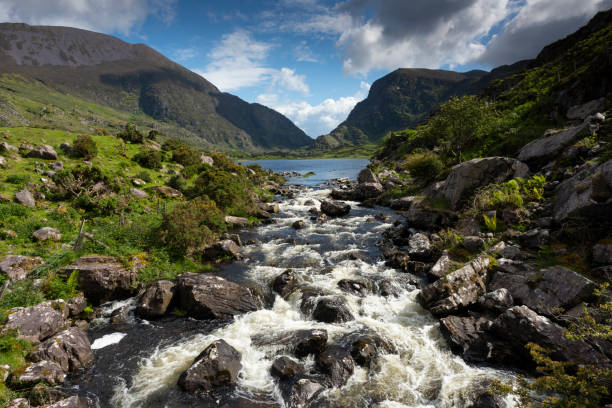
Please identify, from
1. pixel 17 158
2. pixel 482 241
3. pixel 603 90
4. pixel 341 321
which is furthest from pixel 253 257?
pixel 603 90

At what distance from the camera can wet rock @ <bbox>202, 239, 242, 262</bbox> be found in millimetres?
23359

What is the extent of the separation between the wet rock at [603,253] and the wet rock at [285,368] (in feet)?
49.9

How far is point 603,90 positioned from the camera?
1166 inches

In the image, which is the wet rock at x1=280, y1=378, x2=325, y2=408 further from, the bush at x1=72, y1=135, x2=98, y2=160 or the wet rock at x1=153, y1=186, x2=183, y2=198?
the bush at x1=72, y1=135, x2=98, y2=160

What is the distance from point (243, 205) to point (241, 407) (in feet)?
95.5

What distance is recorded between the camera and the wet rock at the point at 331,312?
14.7m

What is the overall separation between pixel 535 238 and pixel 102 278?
27.6 m

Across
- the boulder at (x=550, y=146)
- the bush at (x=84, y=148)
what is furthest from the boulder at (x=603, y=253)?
the bush at (x=84, y=148)

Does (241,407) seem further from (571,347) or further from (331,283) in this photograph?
(571,347)

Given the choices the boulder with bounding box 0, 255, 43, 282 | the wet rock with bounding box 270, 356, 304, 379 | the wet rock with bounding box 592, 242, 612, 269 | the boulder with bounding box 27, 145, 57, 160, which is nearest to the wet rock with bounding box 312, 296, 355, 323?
the wet rock with bounding box 270, 356, 304, 379

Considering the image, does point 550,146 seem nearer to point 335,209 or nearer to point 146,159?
point 335,209

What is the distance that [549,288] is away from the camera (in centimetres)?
1202

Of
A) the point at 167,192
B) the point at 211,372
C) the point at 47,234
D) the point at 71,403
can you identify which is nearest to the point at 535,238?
the point at 211,372

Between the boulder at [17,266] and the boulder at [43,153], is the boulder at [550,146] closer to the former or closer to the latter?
the boulder at [17,266]
